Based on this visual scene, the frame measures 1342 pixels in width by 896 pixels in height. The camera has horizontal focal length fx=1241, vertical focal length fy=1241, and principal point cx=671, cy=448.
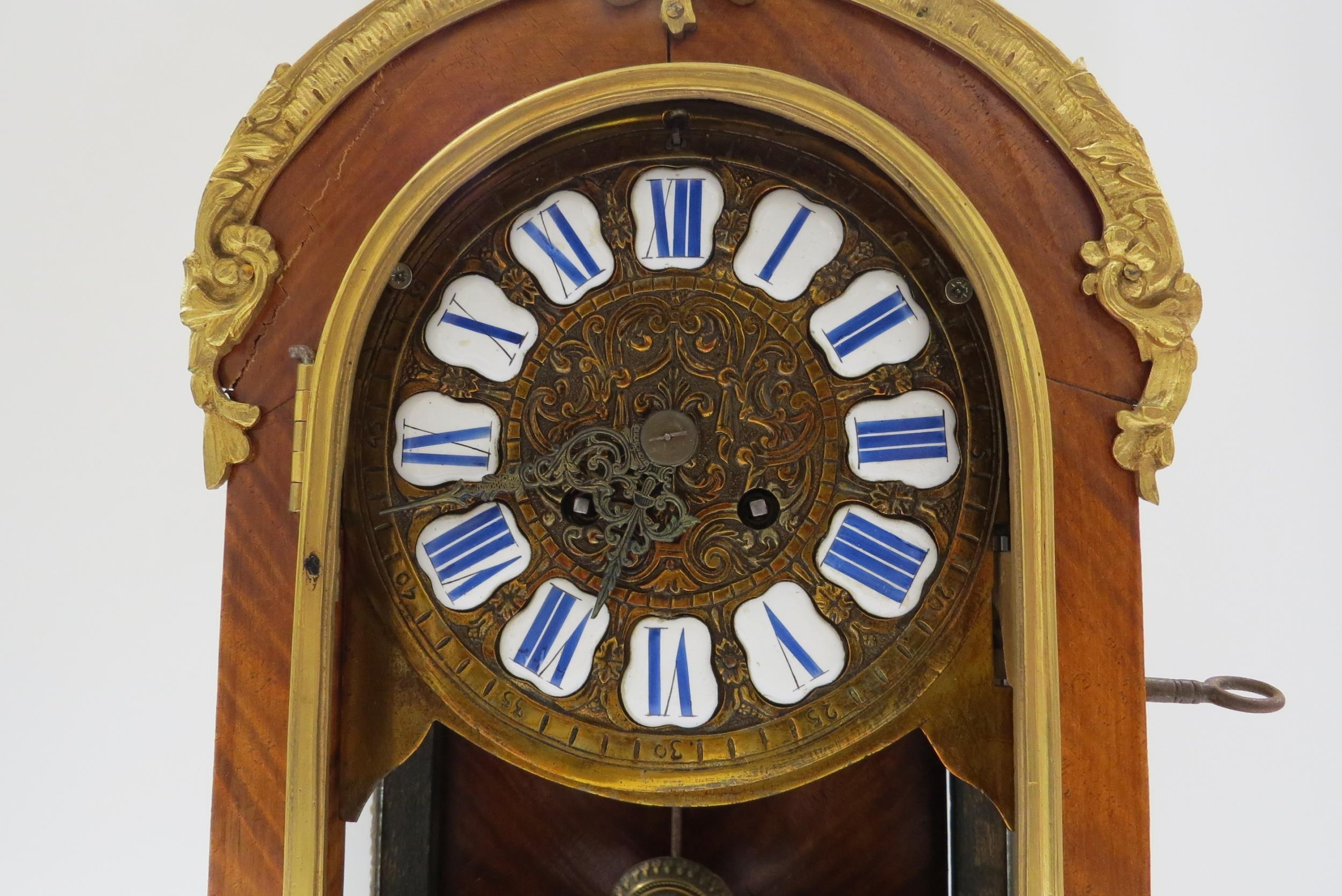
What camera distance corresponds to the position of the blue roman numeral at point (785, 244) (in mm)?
1269

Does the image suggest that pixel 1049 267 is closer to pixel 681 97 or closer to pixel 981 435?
pixel 981 435

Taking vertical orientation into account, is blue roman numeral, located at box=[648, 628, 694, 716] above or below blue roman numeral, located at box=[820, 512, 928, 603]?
below

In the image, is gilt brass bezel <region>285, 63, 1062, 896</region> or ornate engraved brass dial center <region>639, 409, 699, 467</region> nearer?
gilt brass bezel <region>285, 63, 1062, 896</region>

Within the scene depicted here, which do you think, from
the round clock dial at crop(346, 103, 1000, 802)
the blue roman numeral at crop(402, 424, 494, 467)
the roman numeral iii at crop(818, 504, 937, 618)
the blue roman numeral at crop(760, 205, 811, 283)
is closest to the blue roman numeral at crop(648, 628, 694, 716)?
the round clock dial at crop(346, 103, 1000, 802)

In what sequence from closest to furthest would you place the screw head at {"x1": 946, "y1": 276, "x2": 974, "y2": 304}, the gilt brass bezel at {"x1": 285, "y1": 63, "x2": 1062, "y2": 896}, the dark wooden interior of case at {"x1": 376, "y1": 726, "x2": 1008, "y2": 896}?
the gilt brass bezel at {"x1": 285, "y1": 63, "x2": 1062, "y2": 896} < the screw head at {"x1": 946, "y1": 276, "x2": 974, "y2": 304} < the dark wooden interior of case at {"x1": 376, "y1": 726, "x2": 1008, "y2": 896}

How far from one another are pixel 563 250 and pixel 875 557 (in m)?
0.45

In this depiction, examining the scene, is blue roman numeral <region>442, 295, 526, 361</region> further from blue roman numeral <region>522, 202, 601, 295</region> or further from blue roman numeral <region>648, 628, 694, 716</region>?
blue roman numeral <region>648, 628, 694, 716</region>

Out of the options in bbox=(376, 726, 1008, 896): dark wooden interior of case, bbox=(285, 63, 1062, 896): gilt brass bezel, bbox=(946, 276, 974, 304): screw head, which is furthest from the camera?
bbox=(376, 726, 1008, 896): dark wooden interior of case

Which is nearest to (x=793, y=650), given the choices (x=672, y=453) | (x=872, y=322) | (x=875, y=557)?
(x=875, y=557)

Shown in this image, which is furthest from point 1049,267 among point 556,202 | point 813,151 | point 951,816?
point 951,816

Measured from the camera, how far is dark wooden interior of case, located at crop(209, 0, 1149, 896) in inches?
44.6

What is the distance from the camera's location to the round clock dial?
125 centimetres

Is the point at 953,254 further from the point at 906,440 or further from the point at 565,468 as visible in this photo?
the point at 565,468

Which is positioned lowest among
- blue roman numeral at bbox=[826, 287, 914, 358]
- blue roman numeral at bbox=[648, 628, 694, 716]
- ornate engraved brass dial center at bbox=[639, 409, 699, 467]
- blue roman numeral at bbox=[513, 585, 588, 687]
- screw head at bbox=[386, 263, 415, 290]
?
blue roman numeral at bbox=[648, 628, 694, 716]
